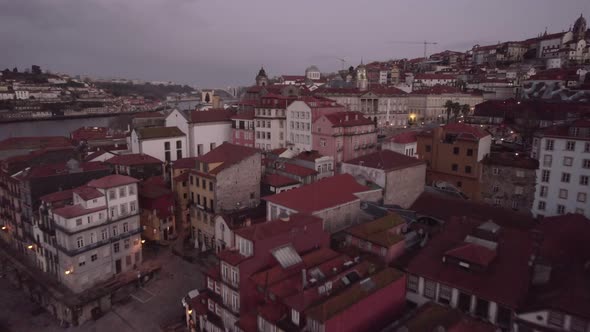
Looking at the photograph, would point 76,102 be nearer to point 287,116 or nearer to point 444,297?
point 287,116

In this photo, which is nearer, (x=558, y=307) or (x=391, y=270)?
(x=558, y=307)

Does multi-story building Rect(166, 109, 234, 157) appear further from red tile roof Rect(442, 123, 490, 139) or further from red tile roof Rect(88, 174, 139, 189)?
red tile roof Rect(442, 123, 490, 139)

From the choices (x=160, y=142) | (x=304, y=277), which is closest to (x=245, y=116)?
(x=160, y=142)

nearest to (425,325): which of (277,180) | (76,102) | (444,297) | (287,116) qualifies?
(444,297)

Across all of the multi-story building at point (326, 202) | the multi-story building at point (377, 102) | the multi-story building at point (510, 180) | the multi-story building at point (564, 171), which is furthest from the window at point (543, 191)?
the multi-story building at point (377, 102)

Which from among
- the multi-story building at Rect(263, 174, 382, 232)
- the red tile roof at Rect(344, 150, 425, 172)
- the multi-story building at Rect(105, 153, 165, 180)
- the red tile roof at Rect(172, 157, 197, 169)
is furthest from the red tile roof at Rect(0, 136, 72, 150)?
the red tile roof at Rect(344, 150, 425, 172)

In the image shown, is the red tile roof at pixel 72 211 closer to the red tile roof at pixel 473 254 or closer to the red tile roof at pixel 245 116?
the red tile roof at pixel 473 254
